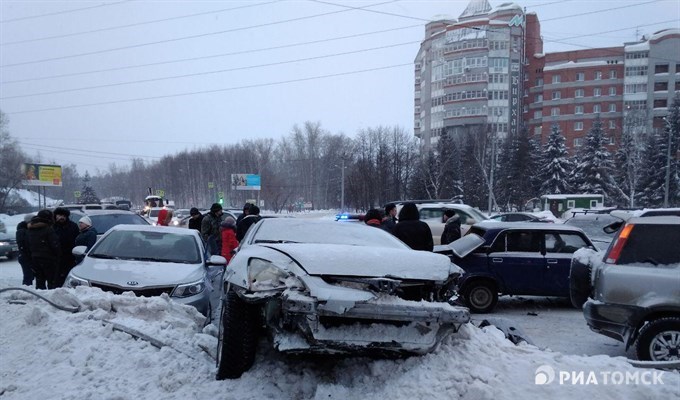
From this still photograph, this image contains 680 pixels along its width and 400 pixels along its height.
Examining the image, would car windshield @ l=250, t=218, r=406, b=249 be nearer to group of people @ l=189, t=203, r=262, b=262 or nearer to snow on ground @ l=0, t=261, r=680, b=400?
snow on ground @ l=0, t=261, r=680, b=400

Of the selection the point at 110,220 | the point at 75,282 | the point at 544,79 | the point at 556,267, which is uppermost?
the point at 544,79

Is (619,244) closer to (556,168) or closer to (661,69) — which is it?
(556,168)

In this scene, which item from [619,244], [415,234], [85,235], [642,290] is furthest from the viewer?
[85,235]

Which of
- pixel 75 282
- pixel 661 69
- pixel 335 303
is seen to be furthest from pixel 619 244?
pixel 661 69

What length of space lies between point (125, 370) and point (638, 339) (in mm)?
5070

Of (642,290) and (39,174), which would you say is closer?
(642,290)

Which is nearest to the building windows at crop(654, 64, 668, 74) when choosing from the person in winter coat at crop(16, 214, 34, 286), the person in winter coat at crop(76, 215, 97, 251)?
the person in winter coat at crop(76, 215, 97, 251)

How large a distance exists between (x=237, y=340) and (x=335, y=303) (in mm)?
925

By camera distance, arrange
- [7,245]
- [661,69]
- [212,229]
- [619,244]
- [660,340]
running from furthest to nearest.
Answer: [661,69] < [7,245] < [212,229] < [619,244] < [660,340]

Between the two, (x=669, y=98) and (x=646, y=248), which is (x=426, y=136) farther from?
(x=646, y=248)

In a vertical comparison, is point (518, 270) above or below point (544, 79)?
below

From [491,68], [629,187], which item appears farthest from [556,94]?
[629,187]

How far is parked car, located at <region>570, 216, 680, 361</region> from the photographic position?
205 inches

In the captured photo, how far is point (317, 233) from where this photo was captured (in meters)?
5.30
